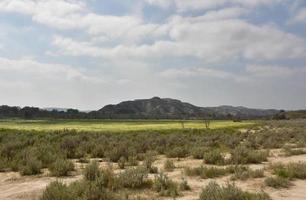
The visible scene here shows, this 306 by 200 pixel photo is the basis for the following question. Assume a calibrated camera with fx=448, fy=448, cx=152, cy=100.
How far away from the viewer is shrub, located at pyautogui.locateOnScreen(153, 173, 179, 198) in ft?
42.9

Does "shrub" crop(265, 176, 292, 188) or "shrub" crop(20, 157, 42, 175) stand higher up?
"shrub" crop(20, 157, 42, 175)

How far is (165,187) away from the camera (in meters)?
13.9

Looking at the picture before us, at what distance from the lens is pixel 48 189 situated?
39.6 feet

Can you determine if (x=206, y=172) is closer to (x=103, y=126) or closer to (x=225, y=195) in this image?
(x=225, y=195)

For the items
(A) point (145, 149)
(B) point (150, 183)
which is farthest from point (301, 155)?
(B) point (150, 183)

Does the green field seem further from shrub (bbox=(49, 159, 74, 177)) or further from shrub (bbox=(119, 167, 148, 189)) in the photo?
shrub (bbox=(119, 167, 148, 189))

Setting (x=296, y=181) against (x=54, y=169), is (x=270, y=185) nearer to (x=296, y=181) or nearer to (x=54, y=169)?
(x=296, y=181)

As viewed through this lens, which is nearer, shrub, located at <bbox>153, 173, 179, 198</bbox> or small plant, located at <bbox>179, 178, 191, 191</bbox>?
shrub, located at <bbox>153, 173, 179, 198</bbox>

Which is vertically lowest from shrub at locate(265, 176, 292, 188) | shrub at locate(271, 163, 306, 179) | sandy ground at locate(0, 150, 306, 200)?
sandy ground at locate(0, 150, 306, 200)

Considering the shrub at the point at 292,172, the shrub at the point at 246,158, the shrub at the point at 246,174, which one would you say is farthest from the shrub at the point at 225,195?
the shrub at the point at 246,158

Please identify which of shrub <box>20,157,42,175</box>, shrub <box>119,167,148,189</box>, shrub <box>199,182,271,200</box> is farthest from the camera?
shrub <box>20,157,42,175</box>

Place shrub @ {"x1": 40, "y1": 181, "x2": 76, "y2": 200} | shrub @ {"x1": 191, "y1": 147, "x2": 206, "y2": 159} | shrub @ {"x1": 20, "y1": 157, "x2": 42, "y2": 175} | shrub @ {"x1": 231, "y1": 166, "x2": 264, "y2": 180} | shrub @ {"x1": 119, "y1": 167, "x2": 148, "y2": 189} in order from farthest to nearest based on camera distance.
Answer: shrub @ {"x1": 191, "y1": 147, "x2": 206, "y2": 159} < shrub @ {"x1": 20, "y1": 157, "x2": 42, "y2": 175} < shrub @ {"x1": 231, "y1": 166, "x2": 264, "y2": 180} < shrub @ {"x1": 119, "y1": 167, "x2": 148, "y2": 189} < shrub @ {"x1": 40, "y1": 181, "x2": 76, "y2": 200}

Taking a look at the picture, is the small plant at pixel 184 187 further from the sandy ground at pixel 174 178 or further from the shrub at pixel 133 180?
the shrub at pixel 133 180

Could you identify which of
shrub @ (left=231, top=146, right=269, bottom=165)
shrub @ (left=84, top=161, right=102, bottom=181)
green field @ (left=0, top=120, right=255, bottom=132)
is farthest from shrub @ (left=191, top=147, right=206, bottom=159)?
green field @ (left=0, top=120, right=255, bottom=132)
